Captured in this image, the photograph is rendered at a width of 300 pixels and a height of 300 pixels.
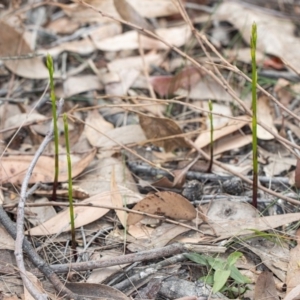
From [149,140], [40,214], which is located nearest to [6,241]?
[40,214]

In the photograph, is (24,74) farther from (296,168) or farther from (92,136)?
(296,168)

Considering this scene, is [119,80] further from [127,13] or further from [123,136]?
[123,136]

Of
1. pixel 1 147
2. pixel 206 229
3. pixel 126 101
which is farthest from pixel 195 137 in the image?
pixel 1 147

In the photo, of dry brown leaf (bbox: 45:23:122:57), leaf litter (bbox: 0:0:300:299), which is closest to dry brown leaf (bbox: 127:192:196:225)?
leaf litter (bbox: 0:0:300:299)

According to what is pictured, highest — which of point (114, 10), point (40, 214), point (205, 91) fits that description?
point (114, 10)

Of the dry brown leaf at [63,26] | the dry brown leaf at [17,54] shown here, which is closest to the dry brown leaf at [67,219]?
the dry brown leaf at [17,54]

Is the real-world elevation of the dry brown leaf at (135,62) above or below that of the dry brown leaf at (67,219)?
above

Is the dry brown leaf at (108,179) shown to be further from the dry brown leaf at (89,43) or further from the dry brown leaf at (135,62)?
the dry brown leaf at (89,43)
